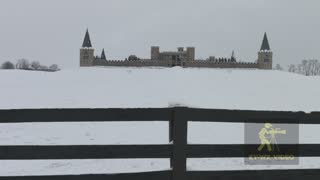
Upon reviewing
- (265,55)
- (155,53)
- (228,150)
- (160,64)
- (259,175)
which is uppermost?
(155,53)

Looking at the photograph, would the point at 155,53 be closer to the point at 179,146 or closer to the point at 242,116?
the point at 242,116

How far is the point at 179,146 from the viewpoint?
526 centimetres

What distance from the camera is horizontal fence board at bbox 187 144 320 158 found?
5.33 m

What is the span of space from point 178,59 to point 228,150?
329ft

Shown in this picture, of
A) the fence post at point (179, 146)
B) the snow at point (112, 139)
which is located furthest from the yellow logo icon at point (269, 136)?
the snow at point (112, 139)

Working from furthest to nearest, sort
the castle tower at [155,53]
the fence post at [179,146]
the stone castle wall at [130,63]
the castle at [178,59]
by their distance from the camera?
the castle tower at [155,53] → the castle at [178,59] → the stone castle wall at [130,63] → the fence post at [179,146]

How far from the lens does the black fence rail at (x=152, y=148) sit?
5.07 m

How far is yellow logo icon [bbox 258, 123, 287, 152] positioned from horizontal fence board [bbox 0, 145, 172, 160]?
1.20 m

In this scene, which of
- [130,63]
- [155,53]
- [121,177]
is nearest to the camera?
[121,177]

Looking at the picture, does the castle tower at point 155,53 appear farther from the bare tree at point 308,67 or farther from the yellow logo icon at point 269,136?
the yellow logo icon at point 269,136

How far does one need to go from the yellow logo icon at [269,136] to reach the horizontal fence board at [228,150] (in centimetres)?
9

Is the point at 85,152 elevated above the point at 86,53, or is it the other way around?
the point at 86,53

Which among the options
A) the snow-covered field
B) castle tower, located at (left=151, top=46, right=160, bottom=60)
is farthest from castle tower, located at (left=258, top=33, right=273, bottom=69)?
the snow-covered field

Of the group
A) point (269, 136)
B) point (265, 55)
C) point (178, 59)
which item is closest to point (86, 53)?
point (178, 59)
